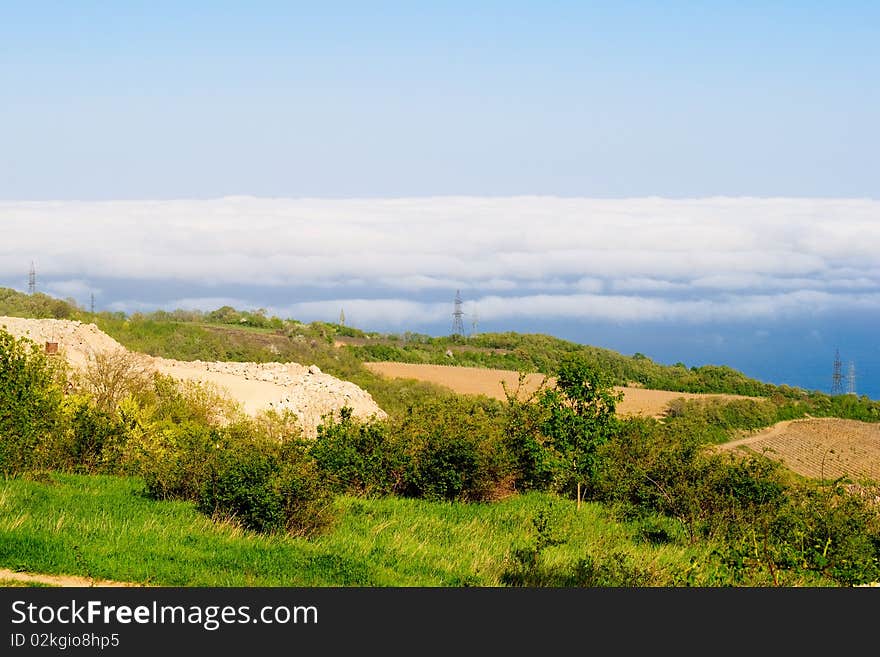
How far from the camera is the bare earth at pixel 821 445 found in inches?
1583

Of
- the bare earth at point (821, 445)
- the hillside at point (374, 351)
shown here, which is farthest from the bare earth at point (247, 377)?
the bare earth at point (821, 445)

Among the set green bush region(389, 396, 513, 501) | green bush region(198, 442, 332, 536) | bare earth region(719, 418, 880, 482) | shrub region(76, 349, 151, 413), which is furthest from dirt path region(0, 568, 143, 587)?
bare earth region(719, 418, 880, 482)

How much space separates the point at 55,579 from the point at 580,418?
11.2 metres

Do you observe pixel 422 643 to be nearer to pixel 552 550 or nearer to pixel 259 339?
pixel 552 550

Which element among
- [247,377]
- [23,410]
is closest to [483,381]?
[247,377]

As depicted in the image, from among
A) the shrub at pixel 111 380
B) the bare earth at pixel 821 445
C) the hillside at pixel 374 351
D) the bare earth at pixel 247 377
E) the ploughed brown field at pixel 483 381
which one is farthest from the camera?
the ploughed brown field at pixel 483 381

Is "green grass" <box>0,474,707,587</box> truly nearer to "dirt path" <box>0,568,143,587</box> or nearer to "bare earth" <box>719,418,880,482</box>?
"dirt path" <box>0,568,143,587</box>

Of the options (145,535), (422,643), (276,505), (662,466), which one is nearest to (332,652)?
(422,643)

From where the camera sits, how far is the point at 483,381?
55625 mm

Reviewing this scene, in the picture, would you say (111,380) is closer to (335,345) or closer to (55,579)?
(55,579)

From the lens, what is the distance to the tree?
19094 mm

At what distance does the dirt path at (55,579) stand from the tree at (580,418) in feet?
34.0

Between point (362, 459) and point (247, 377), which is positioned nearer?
point (362, 459)

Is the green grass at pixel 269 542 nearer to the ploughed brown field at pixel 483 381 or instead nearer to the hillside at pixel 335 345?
the hillside at pixel 335 345
